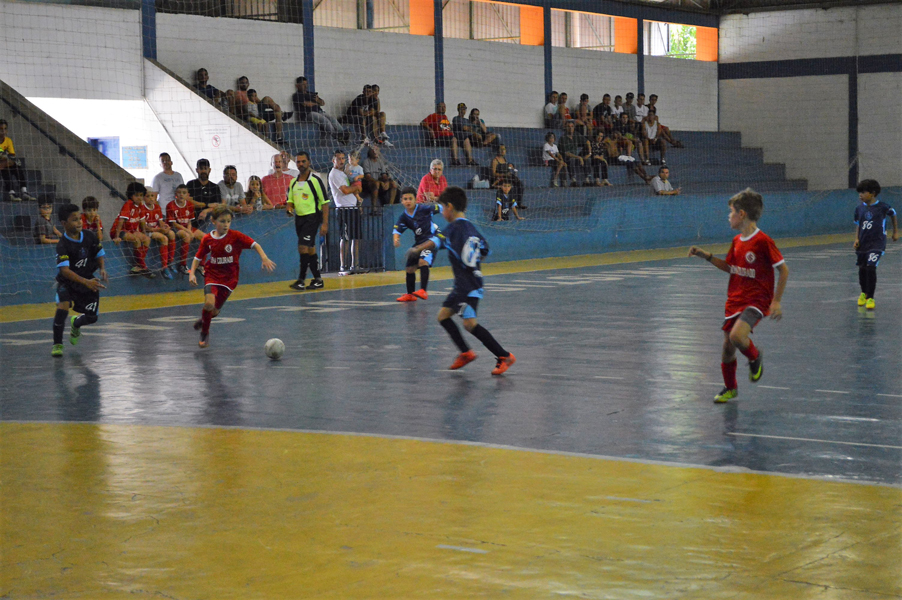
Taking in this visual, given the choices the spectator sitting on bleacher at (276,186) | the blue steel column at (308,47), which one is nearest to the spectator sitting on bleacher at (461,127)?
the blue steel column at (308,47)

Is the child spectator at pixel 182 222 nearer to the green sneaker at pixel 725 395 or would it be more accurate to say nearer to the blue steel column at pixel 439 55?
the green sneaker at pixel 725 395

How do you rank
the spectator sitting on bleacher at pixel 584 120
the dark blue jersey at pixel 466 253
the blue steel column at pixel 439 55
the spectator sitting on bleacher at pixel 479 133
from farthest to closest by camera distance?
the spectator sitting on bleacher at pixel 584 120
the blue steel column at pixel 439 55
the spectator sitting on bleacher at pixel 479 133
the dark blue jersey at pixel 466 253

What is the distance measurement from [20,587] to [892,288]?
605 inches

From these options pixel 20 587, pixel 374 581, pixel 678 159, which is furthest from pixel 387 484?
pixel 678 159

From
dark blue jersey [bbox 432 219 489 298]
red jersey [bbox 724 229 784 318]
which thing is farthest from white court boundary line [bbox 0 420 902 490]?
dark blue jersey [bbox 432 219 489 298]

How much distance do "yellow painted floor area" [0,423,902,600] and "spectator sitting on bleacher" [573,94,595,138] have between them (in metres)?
24.8

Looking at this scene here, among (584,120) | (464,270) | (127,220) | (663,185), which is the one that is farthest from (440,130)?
(464,270)

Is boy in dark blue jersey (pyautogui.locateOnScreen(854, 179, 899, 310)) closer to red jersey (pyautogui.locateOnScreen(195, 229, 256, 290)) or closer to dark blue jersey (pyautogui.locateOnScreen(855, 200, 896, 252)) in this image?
dark blue jersey (pyautogui.locateOnScreen(855, 200, 896, 252))

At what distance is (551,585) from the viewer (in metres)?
4.68

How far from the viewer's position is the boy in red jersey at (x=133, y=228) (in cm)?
1825

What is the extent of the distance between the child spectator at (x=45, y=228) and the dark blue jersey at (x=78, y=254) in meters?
5.64

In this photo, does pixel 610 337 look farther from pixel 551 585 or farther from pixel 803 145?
pixel 803 145

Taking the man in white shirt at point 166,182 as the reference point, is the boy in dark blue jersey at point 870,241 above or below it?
below

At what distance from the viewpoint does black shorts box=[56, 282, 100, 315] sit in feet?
39.6
